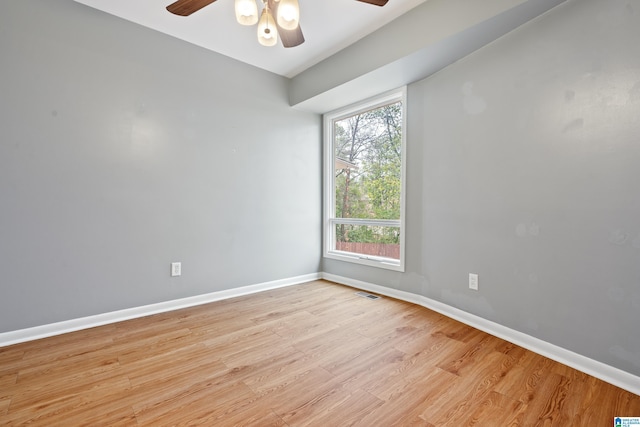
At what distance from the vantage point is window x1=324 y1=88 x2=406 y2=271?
10.8ft

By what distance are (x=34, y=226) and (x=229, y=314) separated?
1.66m

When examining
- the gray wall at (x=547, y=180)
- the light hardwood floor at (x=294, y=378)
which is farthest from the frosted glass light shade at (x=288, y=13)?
the light hardwood floor at (x=294, y=378)

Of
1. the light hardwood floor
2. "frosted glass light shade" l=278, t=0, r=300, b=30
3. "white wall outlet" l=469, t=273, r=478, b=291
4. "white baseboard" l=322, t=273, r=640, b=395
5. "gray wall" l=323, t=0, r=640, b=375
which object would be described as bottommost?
the light hardwood floor

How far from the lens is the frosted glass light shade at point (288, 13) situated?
1.61 metres

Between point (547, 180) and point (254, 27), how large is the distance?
2720 millimetres

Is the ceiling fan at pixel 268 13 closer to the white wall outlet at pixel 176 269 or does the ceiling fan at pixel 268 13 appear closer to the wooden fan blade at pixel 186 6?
the wooden fan blade at pixel 186 6

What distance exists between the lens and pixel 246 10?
168 cm

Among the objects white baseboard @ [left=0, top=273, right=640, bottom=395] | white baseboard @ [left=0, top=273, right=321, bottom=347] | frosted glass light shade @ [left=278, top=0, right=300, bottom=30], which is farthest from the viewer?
white baseboard @ [left=0, top=273, right=321, bottom=347]

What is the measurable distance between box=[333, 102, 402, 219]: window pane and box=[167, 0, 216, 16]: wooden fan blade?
220cm

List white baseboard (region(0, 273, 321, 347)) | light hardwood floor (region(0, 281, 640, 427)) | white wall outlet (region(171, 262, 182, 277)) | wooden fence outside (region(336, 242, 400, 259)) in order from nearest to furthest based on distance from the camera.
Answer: light hardwood floor (region(0, 281, 640, 427))
white baseboard (region(0, 273, 321, 347))
white wall outlet (region(171, 262, 182, 277))
wooden fence outside (region(336, 242, 400, 259))

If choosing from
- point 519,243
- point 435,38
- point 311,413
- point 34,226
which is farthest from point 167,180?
point 519,243

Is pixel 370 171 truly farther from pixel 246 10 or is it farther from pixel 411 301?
pixel 246 10

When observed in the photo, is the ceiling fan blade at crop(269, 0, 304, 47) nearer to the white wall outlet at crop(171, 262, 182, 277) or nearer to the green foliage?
the green foliage

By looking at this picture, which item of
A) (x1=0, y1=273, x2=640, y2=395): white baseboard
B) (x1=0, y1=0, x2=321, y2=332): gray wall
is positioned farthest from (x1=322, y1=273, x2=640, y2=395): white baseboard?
(x1=0, y1=0, x2=321, y2=332): gray wall
